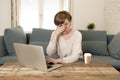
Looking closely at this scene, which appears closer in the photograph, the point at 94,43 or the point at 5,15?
the point at 94,43

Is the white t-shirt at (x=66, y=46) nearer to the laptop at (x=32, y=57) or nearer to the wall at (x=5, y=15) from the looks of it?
the laptop at (x=32, y=57)

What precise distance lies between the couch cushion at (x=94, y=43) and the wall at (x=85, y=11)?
1.11 meters

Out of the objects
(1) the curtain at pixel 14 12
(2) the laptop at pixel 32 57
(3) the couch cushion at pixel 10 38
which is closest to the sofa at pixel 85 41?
(3) the couch cushion at pixel 10 38

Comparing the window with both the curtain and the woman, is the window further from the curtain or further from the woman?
the woman

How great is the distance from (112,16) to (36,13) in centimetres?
170

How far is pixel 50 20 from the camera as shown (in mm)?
4887

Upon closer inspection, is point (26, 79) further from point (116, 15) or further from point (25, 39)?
point (116, 15)

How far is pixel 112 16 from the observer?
450 cm

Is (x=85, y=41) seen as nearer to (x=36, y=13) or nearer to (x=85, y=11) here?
(x=85, y=11)

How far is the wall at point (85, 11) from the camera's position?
4.75 metres

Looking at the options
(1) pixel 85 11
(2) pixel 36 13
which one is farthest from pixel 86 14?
(2) pixel 36 13

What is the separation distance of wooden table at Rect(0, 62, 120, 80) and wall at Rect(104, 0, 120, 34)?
2.70 m

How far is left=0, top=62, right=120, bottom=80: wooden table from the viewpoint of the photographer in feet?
4.76

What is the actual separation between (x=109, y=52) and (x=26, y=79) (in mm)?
2431
